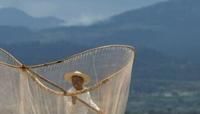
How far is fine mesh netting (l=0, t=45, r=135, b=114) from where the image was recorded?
1300 centimetres

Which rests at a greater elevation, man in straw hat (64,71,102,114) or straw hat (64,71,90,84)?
straw hat (64,71,90,84)

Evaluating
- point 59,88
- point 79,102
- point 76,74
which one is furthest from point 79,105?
point 76,74

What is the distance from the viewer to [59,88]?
42.5 feet

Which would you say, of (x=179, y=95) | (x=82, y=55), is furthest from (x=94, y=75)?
(x=179, y=95)

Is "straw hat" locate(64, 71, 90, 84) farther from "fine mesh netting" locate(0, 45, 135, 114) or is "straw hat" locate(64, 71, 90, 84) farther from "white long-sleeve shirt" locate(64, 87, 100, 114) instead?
"white long-sleeve shirt" locate(64, 87, 100, 114)

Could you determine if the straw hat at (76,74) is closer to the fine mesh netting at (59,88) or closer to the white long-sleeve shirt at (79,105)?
the fine mesh netting at (59,88)

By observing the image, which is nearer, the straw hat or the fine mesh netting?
the fine mesh netting

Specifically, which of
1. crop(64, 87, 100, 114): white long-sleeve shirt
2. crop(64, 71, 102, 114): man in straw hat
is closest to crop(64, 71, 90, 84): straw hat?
crop(64, 71, 102, 114): man in straw hat

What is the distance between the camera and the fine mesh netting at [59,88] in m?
13.0

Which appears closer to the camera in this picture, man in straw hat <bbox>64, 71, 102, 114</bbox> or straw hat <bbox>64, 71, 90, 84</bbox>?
man in straw hat <bbox>64, 71, 102, 114</bbox>

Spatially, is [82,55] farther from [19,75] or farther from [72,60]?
[19,75]

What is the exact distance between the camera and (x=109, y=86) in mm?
13164

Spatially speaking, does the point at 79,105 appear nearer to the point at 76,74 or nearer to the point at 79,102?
the point at 79,102

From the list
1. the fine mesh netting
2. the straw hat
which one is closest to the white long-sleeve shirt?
the fine mesh netting
